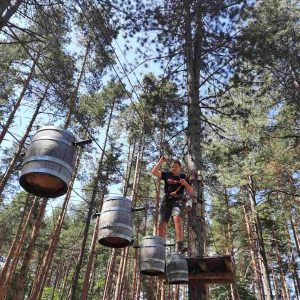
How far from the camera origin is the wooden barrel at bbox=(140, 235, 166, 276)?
13.4 feet

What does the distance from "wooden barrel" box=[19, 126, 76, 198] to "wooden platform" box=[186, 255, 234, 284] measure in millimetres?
2620

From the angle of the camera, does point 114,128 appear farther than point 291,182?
Yes

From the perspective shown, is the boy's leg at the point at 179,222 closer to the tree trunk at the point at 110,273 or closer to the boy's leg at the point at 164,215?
the boy's leg at the point at 164,215

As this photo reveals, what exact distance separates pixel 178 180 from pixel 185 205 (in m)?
0.40

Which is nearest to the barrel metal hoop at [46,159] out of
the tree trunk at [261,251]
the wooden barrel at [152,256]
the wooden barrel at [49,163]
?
the wooden barrel at [49,163]

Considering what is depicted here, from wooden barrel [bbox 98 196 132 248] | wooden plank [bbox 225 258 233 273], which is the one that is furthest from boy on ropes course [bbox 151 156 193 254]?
wooden barrel [bbox 98 196 132 248]

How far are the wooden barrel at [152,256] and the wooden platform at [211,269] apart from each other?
0.62 m

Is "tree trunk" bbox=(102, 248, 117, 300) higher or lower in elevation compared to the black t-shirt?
higher

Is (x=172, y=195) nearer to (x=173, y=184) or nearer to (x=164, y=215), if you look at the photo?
(x=173, y=184)

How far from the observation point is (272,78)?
35.8ft

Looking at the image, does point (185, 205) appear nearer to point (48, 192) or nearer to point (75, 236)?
point (48, 192)

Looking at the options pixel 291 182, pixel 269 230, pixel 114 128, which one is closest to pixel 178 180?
pixel 291 182

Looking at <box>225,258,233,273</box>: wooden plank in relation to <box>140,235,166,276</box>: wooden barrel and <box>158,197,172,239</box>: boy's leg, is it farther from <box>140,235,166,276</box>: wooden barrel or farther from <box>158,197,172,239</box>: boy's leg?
<box>158,197,172,239</box>: boy's leg

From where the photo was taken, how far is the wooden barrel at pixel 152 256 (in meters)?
4.07
